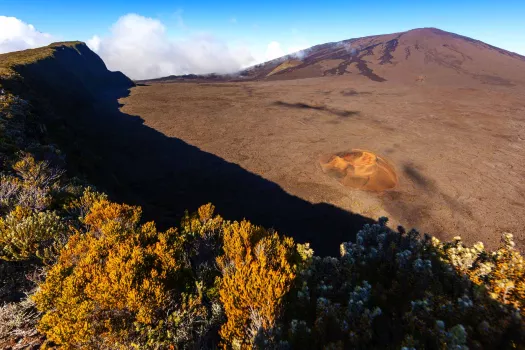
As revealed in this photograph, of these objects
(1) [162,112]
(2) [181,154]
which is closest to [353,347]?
(2) [181,154]

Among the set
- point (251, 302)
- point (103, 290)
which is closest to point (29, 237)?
point (103, 290)

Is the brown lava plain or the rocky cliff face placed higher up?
the rocky cliff face

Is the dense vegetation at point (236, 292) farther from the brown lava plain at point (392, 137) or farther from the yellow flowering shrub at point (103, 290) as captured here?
the brown lava plain at point (392, 137)

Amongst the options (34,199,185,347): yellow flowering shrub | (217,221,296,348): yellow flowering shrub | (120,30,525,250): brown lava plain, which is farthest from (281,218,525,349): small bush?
(120,30,525,250): brown lava plain

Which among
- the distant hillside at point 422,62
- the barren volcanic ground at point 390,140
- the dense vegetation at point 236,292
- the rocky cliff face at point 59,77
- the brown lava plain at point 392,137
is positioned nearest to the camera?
the dense vegetation at point 236,292

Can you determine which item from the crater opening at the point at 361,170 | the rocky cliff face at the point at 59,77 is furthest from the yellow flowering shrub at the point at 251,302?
the rocky cliff face at the point at 59,77

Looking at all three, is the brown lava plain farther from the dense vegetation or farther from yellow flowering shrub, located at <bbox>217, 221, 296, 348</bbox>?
yellow flowering shrub, located at <bbox>217, 221, 296, 348</bbox>
